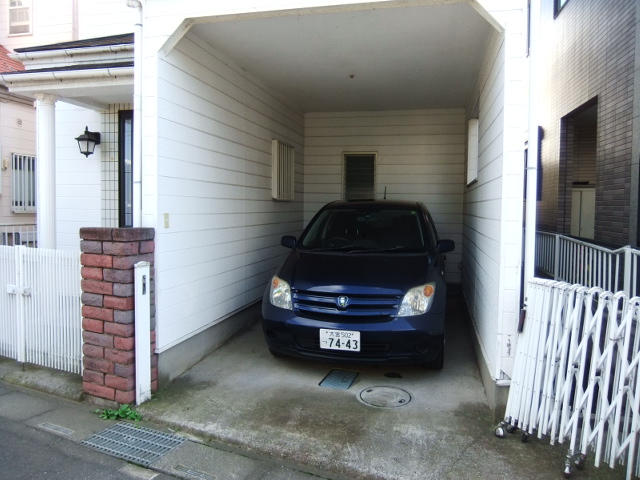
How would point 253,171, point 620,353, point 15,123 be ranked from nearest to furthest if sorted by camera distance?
point 620,353
point 253,171
point 15,123

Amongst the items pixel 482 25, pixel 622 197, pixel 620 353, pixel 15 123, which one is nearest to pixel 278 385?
pixel 620 353

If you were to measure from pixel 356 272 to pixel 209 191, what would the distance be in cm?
178

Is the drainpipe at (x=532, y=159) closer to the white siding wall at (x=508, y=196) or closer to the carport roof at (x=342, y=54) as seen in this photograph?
the white siding wall at (x=508, y=196)

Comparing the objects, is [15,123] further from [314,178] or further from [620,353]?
[620,353]

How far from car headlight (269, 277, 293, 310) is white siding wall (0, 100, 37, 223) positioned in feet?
22.8

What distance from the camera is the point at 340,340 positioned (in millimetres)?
3812

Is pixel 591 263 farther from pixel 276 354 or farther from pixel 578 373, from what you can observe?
pixel 276 354

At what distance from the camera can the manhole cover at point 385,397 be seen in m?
3.63

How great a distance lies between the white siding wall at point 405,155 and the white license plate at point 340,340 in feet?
14.1

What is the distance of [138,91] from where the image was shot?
3.82 m

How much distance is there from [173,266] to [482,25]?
360 cm

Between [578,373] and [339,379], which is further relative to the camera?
[339,379]

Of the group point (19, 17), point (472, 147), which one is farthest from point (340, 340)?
point (19, 17)

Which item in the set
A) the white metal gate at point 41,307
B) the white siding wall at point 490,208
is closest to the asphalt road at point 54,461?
the white metal gate at point 41,307
